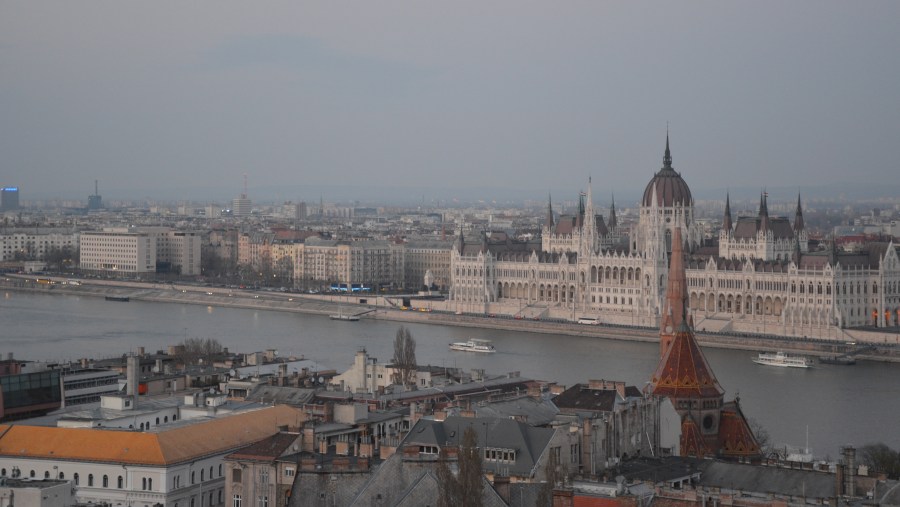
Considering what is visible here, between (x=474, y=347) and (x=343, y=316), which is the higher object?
(x=474, y=347)

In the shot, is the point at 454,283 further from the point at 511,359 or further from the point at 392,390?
the point at 392,390

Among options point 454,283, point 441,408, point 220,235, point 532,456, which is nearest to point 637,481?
point 532,456

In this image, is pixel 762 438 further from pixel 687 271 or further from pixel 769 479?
pixel 687 271

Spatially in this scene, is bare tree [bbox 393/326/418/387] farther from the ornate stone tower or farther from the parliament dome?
the parliament dome

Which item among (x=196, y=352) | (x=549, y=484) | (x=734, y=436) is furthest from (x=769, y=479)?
(x=196, y=352)

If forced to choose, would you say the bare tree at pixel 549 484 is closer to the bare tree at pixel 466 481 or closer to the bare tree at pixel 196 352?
the bare tree at pixel 466 481
